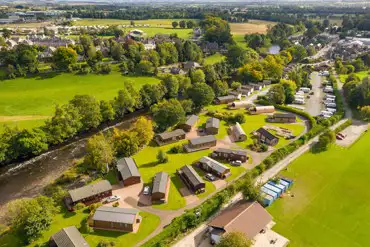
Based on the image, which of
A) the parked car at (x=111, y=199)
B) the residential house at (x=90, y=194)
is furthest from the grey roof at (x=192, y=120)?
the parked car at (x=111, y=199)

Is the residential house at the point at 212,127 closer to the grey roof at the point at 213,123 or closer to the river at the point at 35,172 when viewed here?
the grey roof at the point at 213,123

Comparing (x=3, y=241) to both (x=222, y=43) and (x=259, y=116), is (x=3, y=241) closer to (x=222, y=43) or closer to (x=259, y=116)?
(x=259, y=116)

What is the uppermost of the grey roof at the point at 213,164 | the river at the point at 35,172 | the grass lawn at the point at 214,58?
the grass lawn at the point at 214,58

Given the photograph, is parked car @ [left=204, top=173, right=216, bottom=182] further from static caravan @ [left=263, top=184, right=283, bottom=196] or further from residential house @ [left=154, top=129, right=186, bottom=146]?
residential house @ [left=154, top=129, right=186, bottom=146]

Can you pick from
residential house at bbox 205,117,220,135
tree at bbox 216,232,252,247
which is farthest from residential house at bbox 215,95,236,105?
tree at bbox 216,232,252,247

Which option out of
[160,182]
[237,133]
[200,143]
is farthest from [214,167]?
[237,133]

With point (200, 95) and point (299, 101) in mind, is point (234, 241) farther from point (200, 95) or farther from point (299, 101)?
point (299, 101)
